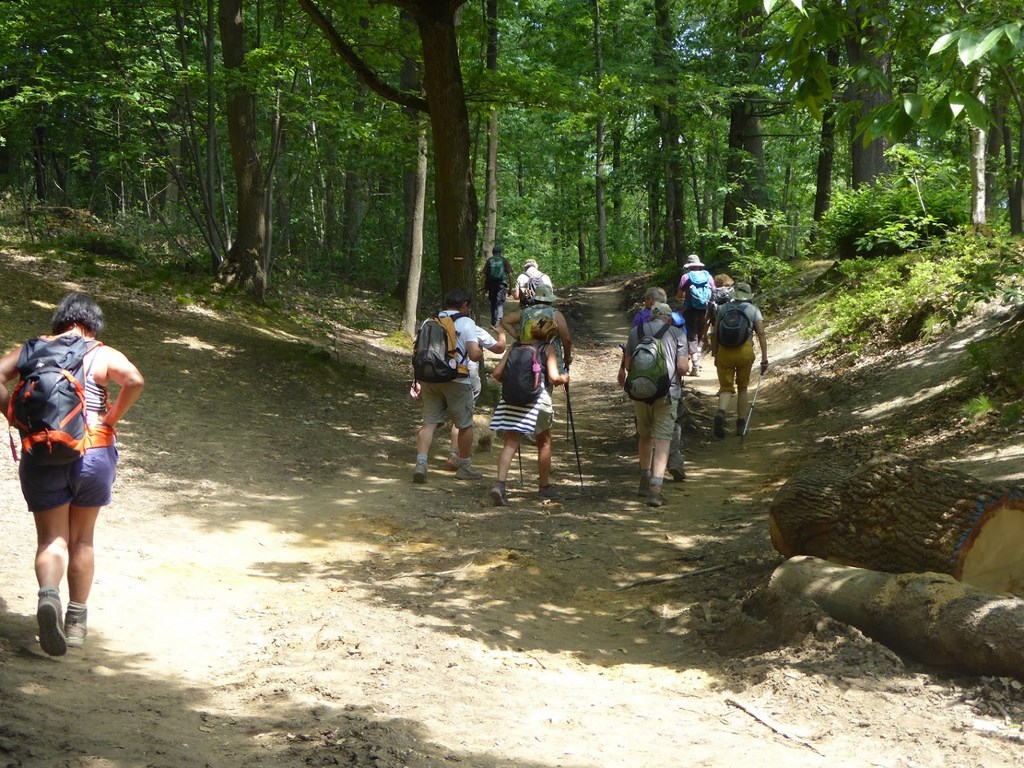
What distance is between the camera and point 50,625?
459cm

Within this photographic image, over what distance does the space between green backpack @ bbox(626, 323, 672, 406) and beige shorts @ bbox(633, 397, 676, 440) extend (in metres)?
0.13

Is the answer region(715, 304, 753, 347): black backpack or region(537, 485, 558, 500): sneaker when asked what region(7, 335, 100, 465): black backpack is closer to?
region(537, 485, 558, 500): sneaker

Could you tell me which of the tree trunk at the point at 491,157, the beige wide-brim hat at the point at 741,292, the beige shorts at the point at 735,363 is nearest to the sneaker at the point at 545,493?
the beige shorts at the point at 735,363

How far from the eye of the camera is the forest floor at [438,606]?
13.9 ft

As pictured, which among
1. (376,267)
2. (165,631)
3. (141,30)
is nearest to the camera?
(165,631)

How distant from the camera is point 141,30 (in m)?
16.0

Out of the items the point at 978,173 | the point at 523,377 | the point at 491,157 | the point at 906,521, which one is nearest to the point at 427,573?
the point at 523,377

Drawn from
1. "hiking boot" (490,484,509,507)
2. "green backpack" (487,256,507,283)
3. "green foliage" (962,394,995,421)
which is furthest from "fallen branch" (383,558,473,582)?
"green backpack" (487,256,507,283)

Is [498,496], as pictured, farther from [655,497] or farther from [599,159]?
[599,159]

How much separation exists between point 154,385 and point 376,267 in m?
14.7

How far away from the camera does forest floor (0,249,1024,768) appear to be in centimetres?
424

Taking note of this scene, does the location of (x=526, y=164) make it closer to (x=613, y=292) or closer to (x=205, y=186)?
(x=613, y=292)

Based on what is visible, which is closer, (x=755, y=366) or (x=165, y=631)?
(x=165, y=631)

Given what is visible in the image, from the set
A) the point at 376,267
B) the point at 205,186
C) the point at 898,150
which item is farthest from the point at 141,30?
the point at 898,150
